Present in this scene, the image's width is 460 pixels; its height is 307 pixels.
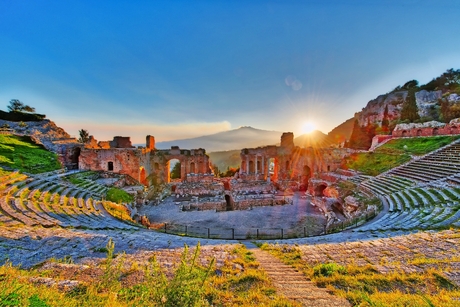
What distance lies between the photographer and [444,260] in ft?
17.2

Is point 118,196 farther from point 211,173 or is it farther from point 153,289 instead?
point 153,289

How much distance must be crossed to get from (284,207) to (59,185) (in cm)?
1850

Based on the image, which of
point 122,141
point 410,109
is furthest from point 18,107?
point 410,109

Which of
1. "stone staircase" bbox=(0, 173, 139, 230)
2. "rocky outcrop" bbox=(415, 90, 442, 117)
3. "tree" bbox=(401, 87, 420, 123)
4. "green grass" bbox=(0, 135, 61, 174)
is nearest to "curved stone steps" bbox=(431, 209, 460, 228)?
"stone staircase" bbox=(0, 173, 139, 230)

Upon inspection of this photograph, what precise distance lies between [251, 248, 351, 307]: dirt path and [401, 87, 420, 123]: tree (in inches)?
1788

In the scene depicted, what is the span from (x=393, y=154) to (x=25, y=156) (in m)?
37.6

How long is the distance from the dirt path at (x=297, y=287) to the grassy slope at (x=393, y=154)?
20.5 metres

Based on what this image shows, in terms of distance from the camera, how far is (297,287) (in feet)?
15.2

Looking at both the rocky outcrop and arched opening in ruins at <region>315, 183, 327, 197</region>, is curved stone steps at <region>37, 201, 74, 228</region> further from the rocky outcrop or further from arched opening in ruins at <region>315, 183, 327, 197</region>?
the rocky outcrop

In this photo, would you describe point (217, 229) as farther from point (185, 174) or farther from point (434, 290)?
point (185, 174)

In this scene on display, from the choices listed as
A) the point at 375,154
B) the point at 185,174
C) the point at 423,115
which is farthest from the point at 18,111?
the point at 423,115

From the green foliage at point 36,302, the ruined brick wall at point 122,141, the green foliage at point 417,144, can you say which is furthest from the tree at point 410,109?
the green foliage at point 36,302

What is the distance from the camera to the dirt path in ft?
12.7

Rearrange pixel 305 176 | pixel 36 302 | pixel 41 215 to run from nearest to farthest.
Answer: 1. pixel 36 302
2. pixel 41 215
3. pixel 305 176
